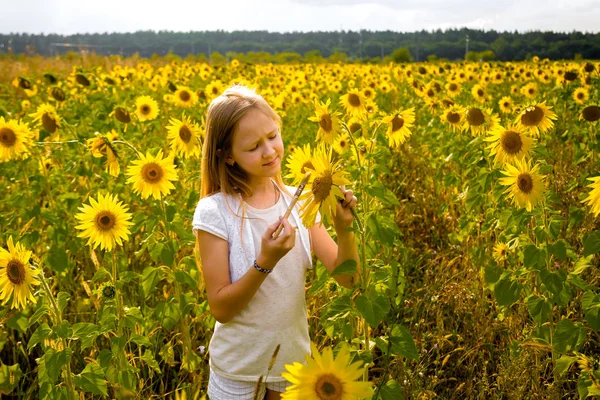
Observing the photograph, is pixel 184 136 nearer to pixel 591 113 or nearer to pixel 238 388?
pixel 238 388

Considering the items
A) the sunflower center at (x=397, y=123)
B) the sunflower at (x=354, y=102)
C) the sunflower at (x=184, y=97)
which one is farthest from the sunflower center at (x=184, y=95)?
the sunflower center at (x=397, y=123)

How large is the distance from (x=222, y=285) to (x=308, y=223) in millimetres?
384

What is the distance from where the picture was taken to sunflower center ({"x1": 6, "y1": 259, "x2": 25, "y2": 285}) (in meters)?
1.86

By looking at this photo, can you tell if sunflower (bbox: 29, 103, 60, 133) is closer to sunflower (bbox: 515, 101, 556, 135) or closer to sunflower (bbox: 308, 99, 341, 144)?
sunflower (bbox: 308, 99, 341, 144)

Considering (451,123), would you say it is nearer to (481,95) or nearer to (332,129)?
(332,129)

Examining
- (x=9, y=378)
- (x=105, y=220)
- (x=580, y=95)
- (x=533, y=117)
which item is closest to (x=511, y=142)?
(x=533, y=117)

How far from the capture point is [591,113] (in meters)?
4.02

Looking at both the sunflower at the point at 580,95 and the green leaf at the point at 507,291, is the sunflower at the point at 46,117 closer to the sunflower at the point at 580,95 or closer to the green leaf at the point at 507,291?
the green leaf at the point at 507,291

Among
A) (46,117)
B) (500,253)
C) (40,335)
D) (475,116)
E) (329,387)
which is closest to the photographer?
(329,387)

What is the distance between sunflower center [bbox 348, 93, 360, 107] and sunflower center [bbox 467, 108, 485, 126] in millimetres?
850

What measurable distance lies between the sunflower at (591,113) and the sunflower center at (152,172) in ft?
9.57

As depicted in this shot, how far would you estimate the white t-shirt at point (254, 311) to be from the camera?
1.77 meters

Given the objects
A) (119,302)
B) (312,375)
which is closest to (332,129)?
(119,302)

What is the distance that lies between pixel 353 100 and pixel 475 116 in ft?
2.99
